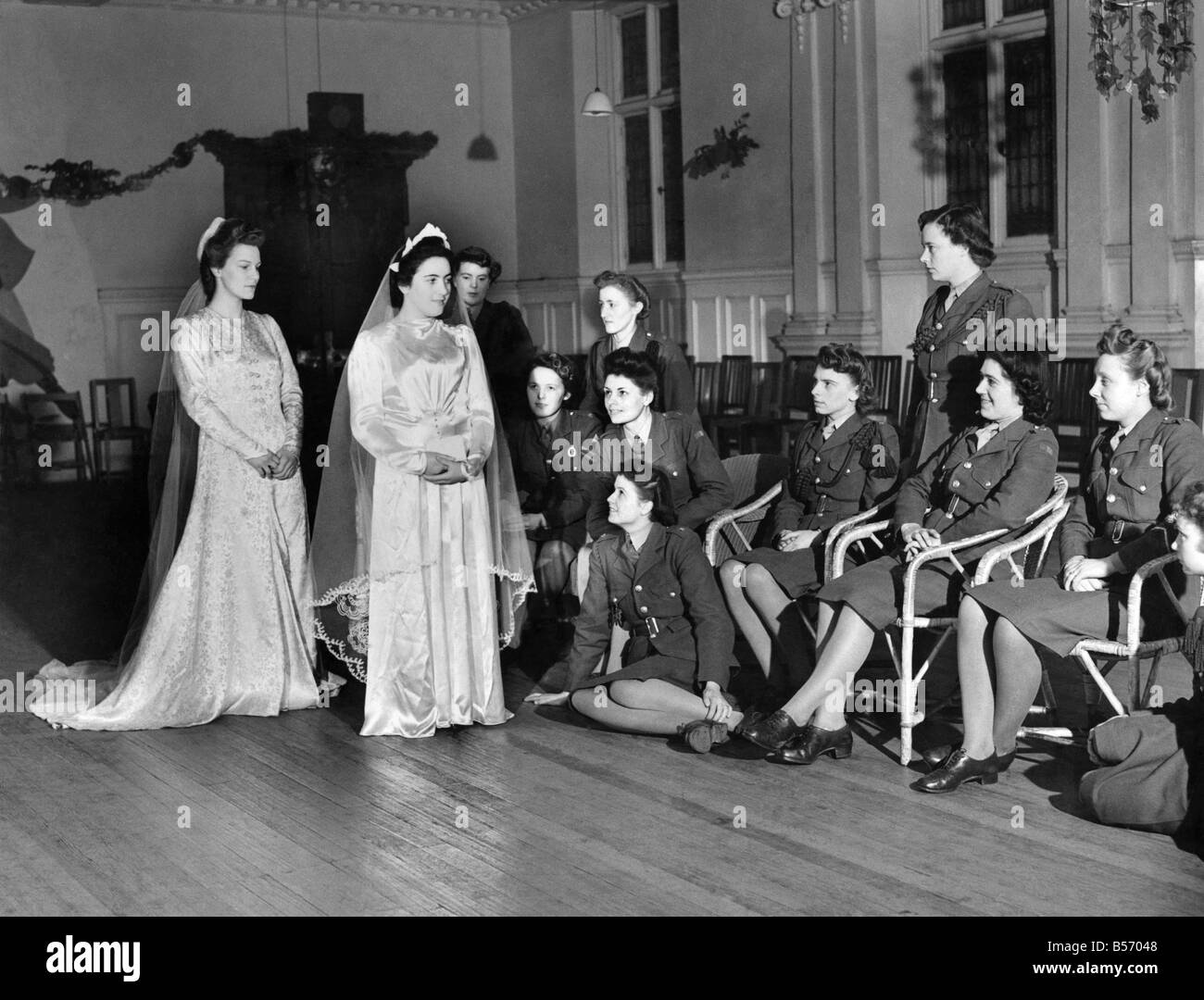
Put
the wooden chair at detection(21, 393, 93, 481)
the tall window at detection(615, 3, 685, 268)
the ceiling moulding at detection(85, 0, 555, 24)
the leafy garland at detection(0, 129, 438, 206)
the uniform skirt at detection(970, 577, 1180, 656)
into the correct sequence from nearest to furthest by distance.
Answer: the uniform skirt at detection(970, 577, 1180, 656) < the wooden chair at detection(21, 393, 93, 481) < the tall window at detection(615, 3, 685, 268) < the leafy garland at detection(0, 129, 438, 206) < the ceiling moulding at detection(85, 0, 555, 24)

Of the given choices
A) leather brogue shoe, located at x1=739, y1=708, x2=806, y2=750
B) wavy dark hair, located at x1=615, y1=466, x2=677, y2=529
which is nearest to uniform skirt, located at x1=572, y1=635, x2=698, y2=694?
leather brogue shoe, located at x1=739, y1=708, x2=806, y2=750

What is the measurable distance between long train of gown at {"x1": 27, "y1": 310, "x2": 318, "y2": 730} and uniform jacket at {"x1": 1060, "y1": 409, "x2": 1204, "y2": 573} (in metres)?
2.39

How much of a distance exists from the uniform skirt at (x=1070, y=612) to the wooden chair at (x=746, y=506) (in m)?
1.12

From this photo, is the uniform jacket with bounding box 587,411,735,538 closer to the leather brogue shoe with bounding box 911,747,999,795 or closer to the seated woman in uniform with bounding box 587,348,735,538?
the seated woman in uniform with bounding box 587,348,735,538

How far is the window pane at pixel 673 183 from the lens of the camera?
37.6 ft

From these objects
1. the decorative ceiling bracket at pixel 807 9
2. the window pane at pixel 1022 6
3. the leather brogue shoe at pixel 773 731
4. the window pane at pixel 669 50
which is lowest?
the leather brogue shoe at pixel 773 731

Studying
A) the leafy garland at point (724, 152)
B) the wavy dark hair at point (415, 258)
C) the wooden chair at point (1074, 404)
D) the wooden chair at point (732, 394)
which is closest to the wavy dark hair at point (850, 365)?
the wavy dark hair at point (415, 258)

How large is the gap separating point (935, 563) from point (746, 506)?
0.87m

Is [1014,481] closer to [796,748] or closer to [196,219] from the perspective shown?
[796,748]

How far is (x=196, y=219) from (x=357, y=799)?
940 centimetres

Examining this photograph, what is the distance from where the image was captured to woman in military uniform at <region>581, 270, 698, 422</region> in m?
4.93

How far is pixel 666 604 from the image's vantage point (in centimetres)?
436

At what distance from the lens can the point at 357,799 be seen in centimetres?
391

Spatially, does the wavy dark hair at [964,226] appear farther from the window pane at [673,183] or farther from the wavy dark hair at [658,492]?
the window pane at [673,183]
